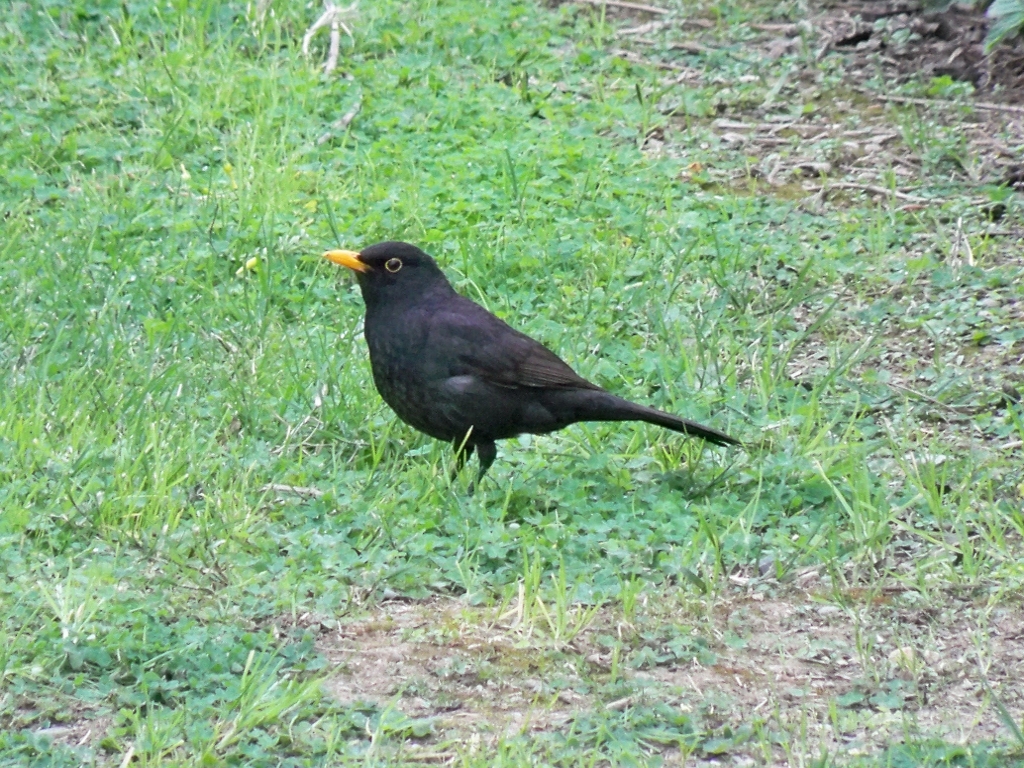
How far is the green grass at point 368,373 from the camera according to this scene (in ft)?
12.8

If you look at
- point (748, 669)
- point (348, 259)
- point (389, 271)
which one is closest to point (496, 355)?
point (389, 271)

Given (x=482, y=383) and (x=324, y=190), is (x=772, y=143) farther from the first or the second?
(x=482, y=383)

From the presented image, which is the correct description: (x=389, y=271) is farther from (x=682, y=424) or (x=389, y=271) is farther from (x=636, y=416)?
(x=682, y=424)

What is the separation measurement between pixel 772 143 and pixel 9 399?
165 inches

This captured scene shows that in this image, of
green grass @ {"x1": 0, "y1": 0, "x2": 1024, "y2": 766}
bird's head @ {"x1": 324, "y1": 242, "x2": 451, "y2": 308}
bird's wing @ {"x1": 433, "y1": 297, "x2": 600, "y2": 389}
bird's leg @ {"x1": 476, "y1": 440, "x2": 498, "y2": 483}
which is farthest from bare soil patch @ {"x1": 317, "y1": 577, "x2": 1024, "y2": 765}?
bird's head @ {"x1": 324, "y1": 242, "x2": 451, "y2": 308}

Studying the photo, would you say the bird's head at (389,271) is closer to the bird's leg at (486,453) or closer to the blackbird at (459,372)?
the blackbird at (459,372)

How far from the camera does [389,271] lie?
5332 millimetres

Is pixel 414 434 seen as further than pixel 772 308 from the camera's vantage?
No

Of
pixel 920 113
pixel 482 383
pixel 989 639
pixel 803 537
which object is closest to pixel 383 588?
pixel 482 383

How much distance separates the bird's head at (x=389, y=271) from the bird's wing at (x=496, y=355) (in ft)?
0.50

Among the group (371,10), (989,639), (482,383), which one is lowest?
(989,639)

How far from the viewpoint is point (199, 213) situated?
6.84m

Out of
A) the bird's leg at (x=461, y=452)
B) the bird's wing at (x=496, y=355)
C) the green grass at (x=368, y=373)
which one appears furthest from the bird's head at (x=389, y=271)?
the bird's leg at (x=461, y=452)

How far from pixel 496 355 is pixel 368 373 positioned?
70 cm
